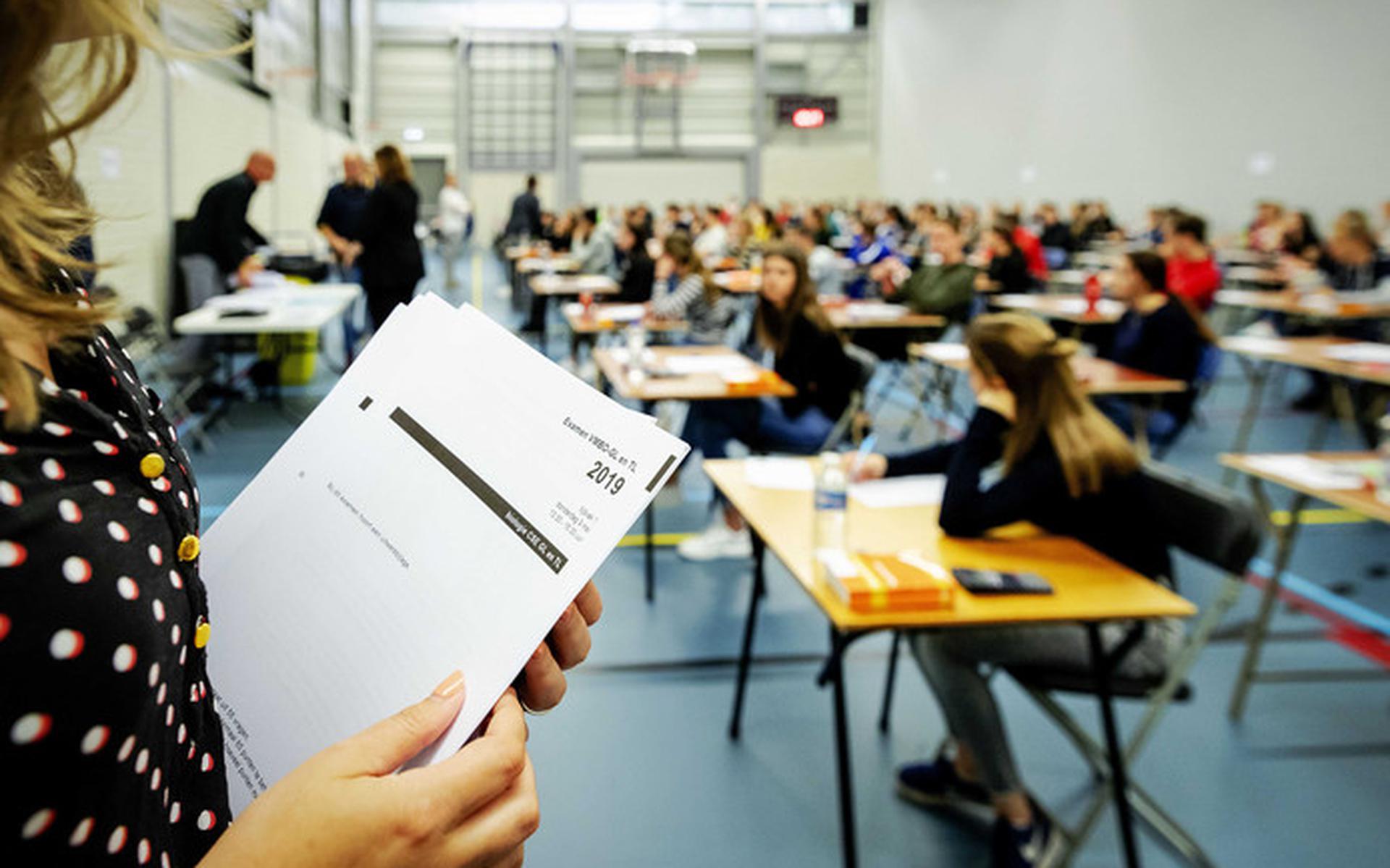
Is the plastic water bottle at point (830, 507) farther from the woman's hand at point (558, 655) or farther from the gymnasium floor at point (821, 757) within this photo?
the woman's hand at point (558, 655)

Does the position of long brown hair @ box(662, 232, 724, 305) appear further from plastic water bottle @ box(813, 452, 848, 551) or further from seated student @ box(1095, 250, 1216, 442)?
plastic water bottle @ box(813, 452, 848, 551)

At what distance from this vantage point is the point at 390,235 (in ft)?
23.6

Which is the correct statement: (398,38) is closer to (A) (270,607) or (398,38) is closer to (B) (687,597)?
(B) (687,597)

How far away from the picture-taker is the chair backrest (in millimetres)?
2311

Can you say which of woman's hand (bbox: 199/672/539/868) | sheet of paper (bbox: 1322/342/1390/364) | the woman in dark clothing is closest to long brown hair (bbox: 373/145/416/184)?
the woman in dark clothing

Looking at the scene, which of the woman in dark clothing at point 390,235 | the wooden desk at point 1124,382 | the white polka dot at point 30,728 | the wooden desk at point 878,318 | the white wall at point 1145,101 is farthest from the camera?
the white wall at point 1145,101

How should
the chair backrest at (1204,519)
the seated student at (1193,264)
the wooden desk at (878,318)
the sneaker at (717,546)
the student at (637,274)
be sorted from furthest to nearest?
the student at (637,274), the seated student at (1193,264), the wooden desk at (878,318), the sneaker at (717,546), the chair backrest at (1204,519)

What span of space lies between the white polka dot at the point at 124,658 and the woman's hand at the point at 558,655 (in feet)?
0.97

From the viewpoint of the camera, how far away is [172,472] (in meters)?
0.65

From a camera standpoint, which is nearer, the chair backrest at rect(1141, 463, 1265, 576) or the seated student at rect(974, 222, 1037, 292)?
the chair backrest at rect(1141, 463, 1265, 576)

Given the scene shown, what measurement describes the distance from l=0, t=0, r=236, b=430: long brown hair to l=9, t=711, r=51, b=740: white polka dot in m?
0.14

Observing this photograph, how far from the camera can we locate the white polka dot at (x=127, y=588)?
543 mm

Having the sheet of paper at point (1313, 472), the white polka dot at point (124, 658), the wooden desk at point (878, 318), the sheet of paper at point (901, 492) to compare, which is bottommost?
the sheet of paper at point (901, 492)

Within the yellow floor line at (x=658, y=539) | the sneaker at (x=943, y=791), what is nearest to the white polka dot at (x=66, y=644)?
the sneaker at (x=943, y=791)
